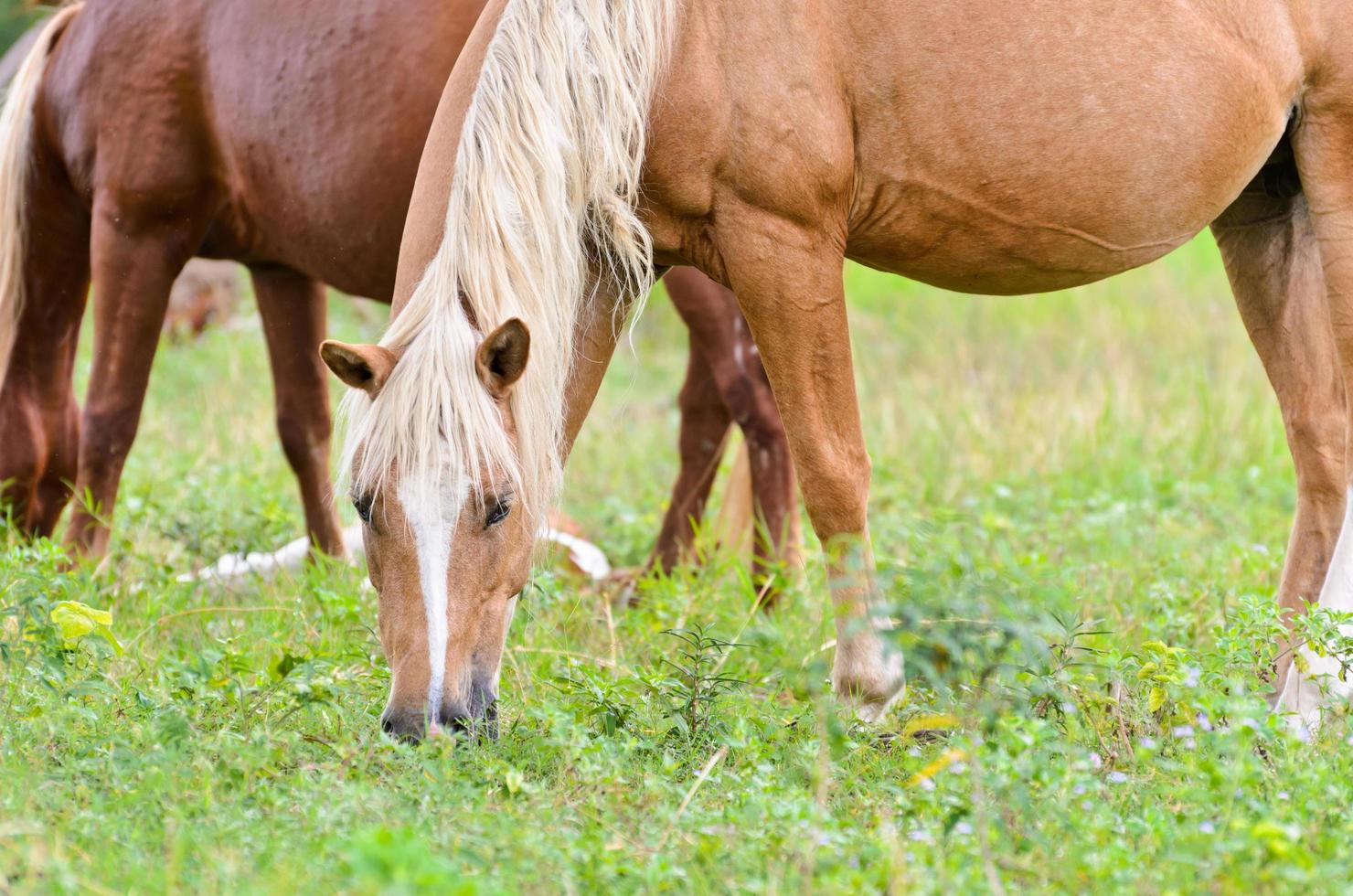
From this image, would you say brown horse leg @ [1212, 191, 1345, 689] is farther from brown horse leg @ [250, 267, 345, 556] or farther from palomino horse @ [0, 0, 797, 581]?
brown horse leg @ [250, 267, 345, 556]

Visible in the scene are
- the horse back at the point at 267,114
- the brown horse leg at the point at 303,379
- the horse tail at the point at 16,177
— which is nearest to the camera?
the horse back at the point at 267,114

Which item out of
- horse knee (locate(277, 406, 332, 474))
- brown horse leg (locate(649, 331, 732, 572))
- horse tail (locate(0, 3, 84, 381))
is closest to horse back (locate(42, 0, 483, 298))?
horse tail (locate(0, 3, 84, 381))

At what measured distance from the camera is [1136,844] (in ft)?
7.84

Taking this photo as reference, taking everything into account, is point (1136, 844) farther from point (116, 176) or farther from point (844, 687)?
point (116, 176)

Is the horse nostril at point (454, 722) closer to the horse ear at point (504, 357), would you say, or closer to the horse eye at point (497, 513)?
the horse eye at point (497, 513)

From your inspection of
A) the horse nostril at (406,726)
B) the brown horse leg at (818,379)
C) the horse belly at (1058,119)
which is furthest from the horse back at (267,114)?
the horse nostril at (406,726)

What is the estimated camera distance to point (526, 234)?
9.78ft

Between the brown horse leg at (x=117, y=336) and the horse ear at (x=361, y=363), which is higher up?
the horse ear at (x=361, y=363)

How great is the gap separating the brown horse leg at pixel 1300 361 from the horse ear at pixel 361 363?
2338 millimetres

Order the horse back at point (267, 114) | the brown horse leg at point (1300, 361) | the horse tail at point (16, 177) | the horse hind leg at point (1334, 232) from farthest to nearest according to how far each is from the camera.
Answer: the horse tail at point (16, 177) → the horse back at point (267, 114) → the brown horse leg at point (1300, 361) → the horse hind leg at point (1334, 232)

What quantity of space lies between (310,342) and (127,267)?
82 cm

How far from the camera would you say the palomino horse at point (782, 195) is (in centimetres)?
283

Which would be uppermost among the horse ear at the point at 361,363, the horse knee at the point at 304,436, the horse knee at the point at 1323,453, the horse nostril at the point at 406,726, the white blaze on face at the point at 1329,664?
the horse ear at the point at 361,363

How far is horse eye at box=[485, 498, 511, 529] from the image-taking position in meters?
2.84
